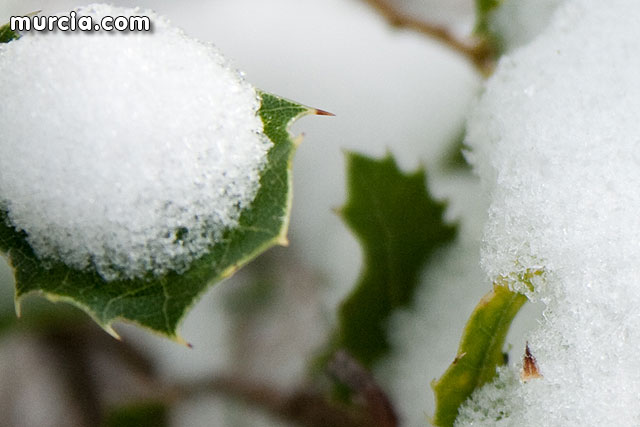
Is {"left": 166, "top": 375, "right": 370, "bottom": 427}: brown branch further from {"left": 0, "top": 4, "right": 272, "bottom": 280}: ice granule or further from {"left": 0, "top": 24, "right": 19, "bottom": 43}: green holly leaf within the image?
{"left": 0, "top": 24, "right": 19, "bottom": 43}: green holly leaf

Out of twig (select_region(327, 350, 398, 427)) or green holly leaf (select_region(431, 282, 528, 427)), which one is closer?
green holly leaf (select_region(431, 282, 528, 427))

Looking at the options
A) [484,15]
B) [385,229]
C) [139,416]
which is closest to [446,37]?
[484,15]

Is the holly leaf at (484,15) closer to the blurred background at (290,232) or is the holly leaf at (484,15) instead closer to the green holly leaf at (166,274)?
the blurred background at (290,232)

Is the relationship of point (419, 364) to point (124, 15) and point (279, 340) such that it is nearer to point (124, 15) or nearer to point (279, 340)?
point (279, 340)

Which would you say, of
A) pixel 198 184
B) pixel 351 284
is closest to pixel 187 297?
pixel 198 184

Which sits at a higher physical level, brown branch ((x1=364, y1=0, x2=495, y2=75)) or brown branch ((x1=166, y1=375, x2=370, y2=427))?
brown branch ((x1=364, y1=0, x2=495, y2=75))

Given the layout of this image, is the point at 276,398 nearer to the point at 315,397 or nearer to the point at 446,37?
the point at 315,397

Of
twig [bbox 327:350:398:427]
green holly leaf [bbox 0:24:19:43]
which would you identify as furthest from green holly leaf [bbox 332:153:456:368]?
green holly leaf [bbox 0:24:19:43]
